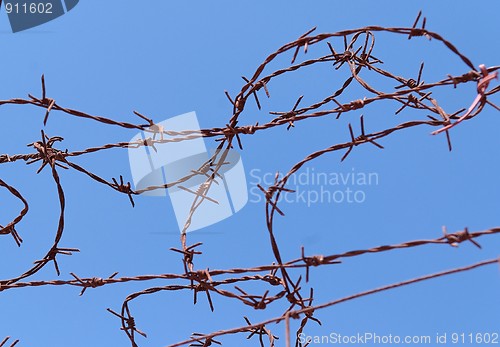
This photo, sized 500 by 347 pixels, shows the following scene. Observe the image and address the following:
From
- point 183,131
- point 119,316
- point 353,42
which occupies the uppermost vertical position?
point 353,42

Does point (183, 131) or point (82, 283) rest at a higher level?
point (183, 131)

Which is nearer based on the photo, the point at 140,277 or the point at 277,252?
the point at 277,252

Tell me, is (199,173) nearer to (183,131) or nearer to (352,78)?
(183,131)

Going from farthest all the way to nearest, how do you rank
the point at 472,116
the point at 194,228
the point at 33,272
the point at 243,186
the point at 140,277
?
the point at 243,186
the point at 194,228
the point at 33,272
the point at 140,277
the point at 472,116

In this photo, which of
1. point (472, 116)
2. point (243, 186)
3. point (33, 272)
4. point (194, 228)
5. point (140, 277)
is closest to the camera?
point (472, 116)

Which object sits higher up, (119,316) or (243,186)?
(243,186)

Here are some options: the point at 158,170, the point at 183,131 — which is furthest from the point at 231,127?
the point at 158,170

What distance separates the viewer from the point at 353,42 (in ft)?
9.70

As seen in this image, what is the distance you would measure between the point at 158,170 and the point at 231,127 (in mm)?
391

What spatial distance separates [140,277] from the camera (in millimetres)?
2176

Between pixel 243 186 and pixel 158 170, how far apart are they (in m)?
0.34

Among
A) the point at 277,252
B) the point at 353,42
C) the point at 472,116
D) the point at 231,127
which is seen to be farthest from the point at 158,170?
the point at 472,116

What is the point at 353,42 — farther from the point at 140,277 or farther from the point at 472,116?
the point at 140,277

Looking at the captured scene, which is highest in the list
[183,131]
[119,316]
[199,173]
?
[183,131]
